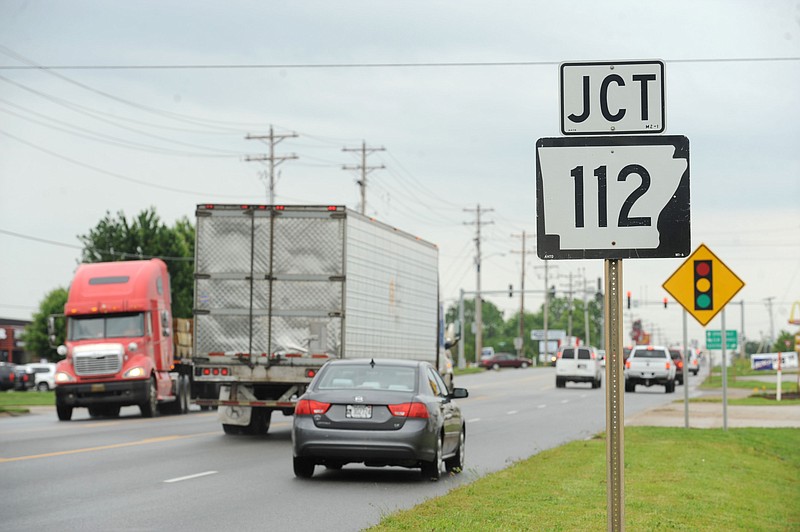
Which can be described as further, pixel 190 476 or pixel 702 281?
pixel 702 281

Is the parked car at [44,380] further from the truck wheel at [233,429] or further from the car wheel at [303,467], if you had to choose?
the car wheel at [303,467]

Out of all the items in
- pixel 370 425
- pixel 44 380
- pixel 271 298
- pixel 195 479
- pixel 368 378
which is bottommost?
pixel 195 479

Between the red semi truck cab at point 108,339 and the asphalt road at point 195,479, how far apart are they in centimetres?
254

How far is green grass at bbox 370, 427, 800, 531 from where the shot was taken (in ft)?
37.6

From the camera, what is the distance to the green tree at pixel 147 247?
70250mm

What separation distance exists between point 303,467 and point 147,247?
56.6 metres

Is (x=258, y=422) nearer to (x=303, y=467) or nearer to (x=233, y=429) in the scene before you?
(x=233, y=429)

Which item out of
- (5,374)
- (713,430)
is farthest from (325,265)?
(5,374)

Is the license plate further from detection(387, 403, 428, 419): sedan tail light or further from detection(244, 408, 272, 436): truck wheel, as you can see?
detection(244, 408, 272, 436): truck wheel

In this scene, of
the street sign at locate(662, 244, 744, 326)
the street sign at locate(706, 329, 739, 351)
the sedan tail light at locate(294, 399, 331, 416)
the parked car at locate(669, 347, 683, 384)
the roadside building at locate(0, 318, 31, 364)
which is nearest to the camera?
the sedan tail light at locate(294, 399, 331, 416)

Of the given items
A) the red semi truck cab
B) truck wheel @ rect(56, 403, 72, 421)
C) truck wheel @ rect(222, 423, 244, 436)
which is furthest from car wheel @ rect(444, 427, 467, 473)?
truck wheel @ rect(56, 403, 72, 421)

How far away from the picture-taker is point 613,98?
21.8 feet

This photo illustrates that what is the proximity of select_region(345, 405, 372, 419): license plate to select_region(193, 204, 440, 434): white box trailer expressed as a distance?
286 inches

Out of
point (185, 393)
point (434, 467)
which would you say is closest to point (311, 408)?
point (434, 467)
